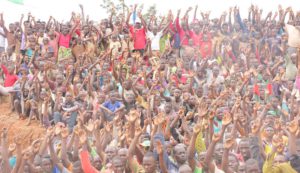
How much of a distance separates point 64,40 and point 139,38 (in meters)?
1.53

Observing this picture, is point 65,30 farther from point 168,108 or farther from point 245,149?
point 245,149

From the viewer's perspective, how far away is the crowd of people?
545cm

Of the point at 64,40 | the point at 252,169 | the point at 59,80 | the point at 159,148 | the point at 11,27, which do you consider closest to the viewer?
the point at 252,169

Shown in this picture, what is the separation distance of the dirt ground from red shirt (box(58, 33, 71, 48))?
1838mm

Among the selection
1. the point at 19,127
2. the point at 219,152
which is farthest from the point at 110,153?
the point at 19,127

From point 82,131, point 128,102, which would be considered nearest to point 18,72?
point 128,102

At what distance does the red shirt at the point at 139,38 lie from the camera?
1149 cm

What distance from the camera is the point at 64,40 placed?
36.7 feet

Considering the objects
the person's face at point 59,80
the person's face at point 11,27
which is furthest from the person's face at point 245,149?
the person's face at point 11,27

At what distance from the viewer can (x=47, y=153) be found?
568 cm

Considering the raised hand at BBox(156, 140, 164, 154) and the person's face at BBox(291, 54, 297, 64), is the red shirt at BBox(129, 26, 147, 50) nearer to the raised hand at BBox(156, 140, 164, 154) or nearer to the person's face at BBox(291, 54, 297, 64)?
the person's face at BBox(291, 54, 297, 64)

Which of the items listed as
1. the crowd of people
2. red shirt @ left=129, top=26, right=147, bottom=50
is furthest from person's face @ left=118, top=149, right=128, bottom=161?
red shirt @ left=129, top=26, right=147, bottom=50

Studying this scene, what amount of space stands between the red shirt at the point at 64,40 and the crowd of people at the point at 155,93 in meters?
0.02

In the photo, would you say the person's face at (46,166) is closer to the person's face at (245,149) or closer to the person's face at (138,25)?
the person's face at (245,149)
